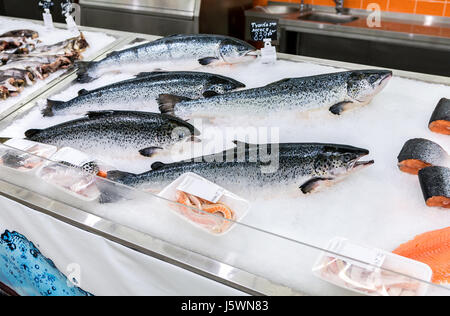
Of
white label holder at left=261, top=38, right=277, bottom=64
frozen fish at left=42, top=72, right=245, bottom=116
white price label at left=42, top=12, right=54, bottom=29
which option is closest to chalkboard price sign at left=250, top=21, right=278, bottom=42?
white label holder at left=261, top=38, right=277, bottom=64

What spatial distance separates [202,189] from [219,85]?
2.34 ft

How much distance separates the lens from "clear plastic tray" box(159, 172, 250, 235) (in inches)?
41.1

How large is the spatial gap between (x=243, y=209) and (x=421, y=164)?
0.59 metres

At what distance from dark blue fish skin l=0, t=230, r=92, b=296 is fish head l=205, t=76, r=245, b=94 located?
2.90 ft

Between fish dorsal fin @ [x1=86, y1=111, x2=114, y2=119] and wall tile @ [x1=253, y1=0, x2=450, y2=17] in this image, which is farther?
wall tile @ [x1=253, y1=0, x2=450, y2=17]

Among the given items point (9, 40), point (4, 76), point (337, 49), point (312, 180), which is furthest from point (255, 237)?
point (337, 49)

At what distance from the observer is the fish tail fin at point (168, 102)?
65.8 inches

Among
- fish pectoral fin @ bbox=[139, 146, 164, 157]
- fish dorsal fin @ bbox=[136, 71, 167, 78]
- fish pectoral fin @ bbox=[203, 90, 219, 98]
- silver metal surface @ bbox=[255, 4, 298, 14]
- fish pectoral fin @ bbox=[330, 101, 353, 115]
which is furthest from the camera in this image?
silver metal surface @ bbox=[255, 4, 298, 14]

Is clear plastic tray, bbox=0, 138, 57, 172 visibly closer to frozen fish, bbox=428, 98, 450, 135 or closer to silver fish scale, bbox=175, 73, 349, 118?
silver fish scale, bbox=175, 73, 349, 118

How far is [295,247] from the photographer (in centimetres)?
95

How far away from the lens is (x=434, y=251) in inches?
41.6

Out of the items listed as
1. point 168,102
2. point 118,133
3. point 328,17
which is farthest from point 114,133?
point 328,17

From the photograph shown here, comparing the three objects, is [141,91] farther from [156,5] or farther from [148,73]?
[156,5]

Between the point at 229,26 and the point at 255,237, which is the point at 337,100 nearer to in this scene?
the point at 255,237
